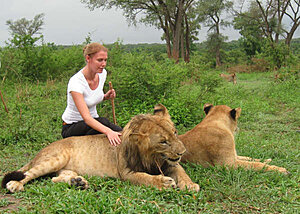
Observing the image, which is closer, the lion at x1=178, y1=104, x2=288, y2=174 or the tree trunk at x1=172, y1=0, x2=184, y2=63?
the lion at x1=178, y1=104, x2=288, y2=174

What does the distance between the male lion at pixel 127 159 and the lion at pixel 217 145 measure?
1.96 feet

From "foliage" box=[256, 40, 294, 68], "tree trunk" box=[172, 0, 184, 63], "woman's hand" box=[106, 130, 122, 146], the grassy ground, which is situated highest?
"tree trunk" box=[172, 0, 184, 63]

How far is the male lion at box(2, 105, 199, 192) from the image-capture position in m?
3.04

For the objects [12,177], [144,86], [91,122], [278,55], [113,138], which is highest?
[278,55]

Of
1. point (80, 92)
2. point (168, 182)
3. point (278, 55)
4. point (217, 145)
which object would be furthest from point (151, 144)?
point (278, 55)

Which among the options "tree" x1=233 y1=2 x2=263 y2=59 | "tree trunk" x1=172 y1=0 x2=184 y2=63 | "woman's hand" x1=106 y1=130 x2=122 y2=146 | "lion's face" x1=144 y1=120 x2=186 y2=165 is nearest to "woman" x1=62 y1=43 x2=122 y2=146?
"woman's hand" x1=106 y1=130 x2=122 y2=146

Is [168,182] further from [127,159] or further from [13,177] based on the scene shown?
[13,177]

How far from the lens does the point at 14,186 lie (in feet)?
10.3

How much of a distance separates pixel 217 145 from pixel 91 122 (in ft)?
5.20

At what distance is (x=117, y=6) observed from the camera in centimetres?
2394

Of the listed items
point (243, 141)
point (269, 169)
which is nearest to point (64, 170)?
point (269, 169)

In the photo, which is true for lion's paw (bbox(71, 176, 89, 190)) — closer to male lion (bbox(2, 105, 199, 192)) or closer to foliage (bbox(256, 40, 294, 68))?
male lion (bbox(2, 105, 199, 192))

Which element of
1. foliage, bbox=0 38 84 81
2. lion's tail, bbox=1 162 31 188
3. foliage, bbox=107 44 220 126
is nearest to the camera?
lion's tail, bbox=1 162 31 188

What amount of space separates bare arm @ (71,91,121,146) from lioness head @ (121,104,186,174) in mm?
188
